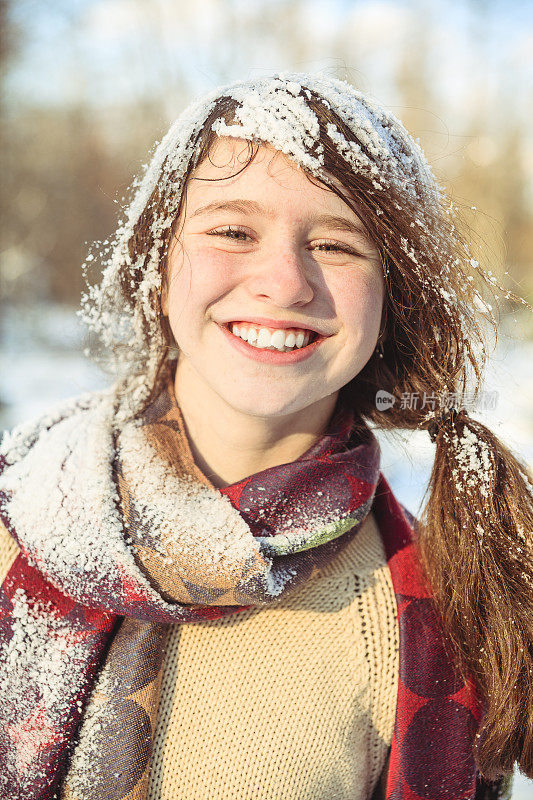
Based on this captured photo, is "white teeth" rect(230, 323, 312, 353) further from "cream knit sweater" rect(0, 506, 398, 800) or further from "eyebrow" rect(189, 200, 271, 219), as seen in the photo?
"cream knit sweater" rect(0, 506, 398, 800)

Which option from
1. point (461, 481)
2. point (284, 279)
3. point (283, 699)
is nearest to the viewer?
point (284, 279)

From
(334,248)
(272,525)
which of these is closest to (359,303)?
(334,248)

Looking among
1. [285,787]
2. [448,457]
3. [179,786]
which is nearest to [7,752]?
[179,786]

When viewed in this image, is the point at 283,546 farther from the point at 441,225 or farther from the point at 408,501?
the point at 408,501

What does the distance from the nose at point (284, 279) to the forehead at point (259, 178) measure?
0.11 meters

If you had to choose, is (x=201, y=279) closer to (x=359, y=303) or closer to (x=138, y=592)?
(x=359, y=303)

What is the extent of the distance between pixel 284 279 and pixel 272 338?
0.13m

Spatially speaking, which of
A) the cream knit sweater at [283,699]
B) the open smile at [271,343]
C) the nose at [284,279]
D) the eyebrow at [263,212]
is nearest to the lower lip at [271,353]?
the open smile at [271,343]

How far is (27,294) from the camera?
12.3m

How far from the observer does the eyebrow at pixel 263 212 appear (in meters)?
1.27

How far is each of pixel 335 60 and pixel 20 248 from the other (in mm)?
12643

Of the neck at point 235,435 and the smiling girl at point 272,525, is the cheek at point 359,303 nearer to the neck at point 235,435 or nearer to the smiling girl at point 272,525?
the smiling girl at point 272,525

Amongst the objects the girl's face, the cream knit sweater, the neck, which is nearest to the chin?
the girl's face

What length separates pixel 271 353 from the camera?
1.34 meters
